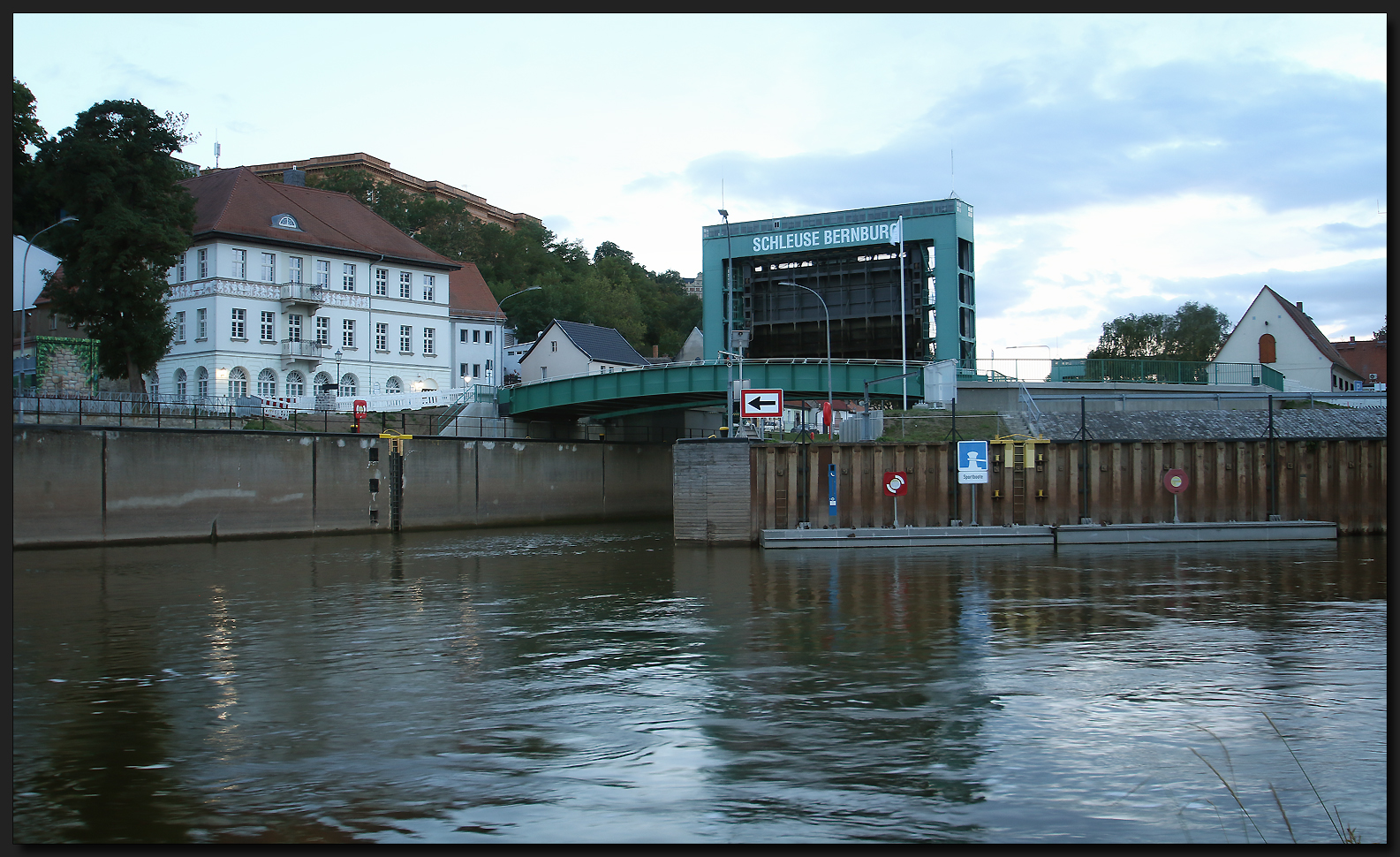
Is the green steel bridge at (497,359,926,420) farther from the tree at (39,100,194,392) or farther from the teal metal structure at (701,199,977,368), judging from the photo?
the tree at (39,100,194,392)

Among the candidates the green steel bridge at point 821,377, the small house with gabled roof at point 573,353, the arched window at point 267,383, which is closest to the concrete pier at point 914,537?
the green steel bridge at point 821,377

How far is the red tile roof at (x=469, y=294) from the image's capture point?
8600 centimetres

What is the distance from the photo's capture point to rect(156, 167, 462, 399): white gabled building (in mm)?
62312

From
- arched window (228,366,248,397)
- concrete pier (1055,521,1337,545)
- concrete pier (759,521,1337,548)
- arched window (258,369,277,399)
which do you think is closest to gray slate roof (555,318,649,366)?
arched window (258,369,277,399)

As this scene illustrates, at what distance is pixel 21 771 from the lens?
32.4ft

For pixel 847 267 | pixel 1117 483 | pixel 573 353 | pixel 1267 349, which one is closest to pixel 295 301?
pixel 573 353

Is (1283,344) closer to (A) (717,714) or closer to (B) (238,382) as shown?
(B) (238,382)

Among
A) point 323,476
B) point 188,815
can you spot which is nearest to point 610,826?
point 188,815

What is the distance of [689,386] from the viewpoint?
52.2 meters

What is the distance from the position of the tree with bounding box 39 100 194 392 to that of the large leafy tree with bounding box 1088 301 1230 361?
64.8m

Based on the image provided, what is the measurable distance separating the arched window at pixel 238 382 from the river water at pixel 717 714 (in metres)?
40.5

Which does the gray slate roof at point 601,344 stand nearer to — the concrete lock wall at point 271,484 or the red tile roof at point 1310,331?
the concrete lock wall at point 271,484

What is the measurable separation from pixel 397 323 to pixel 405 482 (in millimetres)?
23541

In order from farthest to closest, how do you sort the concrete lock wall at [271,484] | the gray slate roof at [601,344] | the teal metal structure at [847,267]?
the gray slate roof at [601,344]
the teal metal structure at [847,267]
the concrete lock wall at [271,484]
